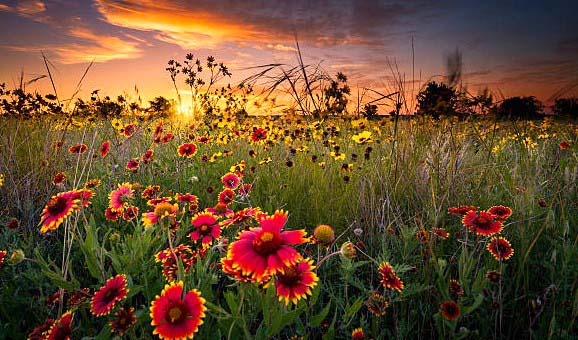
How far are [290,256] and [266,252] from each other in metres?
0.06

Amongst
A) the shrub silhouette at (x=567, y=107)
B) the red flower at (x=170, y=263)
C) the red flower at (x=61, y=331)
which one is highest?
the shrub silhouette at (x=567, y=107)

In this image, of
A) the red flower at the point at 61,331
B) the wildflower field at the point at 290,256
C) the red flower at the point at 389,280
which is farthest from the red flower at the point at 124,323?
the red flower at the point at 389,280

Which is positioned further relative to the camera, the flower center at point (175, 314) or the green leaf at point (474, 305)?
the green leaf at point (474, 305)

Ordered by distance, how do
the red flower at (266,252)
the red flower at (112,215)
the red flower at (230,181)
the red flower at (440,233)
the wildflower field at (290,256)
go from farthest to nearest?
the red flower at (230,181), the red flower at (112,215), the red flower at (440,233), the wildflower field at (290,256), the red flower at (266,252)

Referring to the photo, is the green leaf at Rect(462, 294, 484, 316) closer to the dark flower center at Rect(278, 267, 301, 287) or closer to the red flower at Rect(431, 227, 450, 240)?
the red flower at Rect(431, 227, 450, 240)

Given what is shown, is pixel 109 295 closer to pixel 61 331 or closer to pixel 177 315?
pixel 61 331

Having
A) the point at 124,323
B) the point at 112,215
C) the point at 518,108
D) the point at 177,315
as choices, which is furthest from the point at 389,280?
the point at 518,108

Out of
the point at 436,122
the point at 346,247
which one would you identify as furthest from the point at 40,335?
the point at 436,122

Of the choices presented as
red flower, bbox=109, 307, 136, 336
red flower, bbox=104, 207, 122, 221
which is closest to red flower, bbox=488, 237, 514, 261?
red flower, bbox=109, 307, 136, 336

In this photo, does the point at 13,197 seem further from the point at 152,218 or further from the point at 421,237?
the point at 421,237

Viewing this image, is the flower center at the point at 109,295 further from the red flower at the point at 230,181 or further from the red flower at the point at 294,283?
the red flower at the point at 230,181

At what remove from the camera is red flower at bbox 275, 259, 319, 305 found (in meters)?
0.74

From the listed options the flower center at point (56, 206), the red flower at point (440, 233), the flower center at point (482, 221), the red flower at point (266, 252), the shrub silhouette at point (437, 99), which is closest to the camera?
the red flower at point (266, 252)

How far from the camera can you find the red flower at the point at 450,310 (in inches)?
40.9
